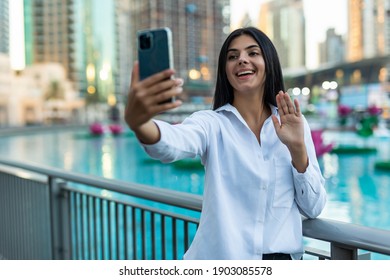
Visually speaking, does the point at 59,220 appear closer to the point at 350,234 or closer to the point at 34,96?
the point at 350,234

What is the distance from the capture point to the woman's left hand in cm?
98

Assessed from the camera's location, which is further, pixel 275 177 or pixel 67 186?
pixel 67 186

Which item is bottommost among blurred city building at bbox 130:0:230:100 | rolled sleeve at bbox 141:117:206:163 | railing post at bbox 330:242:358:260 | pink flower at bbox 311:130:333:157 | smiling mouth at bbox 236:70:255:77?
pink flower at bbox 311:130:333:157

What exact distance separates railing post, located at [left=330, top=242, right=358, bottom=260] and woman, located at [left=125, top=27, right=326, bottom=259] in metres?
0.09

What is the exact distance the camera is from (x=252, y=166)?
0.99 metres

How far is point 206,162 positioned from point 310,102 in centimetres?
3138

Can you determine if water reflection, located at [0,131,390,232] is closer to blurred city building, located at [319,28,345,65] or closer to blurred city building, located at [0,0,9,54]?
blurred city building, located at [0,0,9,54]

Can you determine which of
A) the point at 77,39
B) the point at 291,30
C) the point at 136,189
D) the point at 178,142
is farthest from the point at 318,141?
the point at 77,39

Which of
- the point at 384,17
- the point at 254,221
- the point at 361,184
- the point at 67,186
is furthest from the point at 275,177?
the point at 384,17

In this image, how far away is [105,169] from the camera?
9.23 meters

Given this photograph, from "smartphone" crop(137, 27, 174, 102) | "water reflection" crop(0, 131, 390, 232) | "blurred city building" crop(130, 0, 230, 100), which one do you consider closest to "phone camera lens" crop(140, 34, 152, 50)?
"smartphone" crop(137, 27, 174, 102)

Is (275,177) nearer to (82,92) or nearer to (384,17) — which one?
(384,17)

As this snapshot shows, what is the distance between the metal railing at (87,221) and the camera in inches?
42.8

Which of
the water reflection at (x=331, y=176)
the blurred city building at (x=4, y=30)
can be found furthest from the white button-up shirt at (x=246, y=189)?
the blurred city building at (x=4, y=30)
